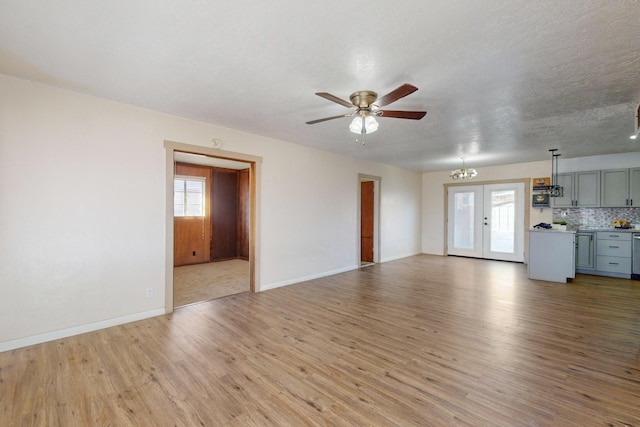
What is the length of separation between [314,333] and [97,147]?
322 cm

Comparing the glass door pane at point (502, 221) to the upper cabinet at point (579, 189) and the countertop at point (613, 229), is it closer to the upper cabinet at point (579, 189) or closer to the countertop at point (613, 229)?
the upper cabinet at point (579, 189)

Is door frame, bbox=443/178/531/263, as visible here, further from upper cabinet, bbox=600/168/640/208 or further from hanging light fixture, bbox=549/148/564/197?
upper cabinet, bbox=600/168/640/208

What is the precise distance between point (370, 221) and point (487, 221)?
11.2 ft

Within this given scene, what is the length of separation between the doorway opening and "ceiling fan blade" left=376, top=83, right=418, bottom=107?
181 inches

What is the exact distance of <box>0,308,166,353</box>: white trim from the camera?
8.97ft

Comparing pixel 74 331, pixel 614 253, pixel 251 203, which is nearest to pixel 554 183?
pixel 614 253

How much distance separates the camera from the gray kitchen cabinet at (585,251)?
6.11m

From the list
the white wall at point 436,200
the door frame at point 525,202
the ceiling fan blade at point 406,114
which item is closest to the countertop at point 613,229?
the door frame at point 525,202

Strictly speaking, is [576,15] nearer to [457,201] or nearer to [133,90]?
[133,90]

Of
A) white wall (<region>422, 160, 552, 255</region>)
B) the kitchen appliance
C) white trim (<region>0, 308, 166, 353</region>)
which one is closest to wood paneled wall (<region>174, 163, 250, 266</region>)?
white trim (<region>0, 308, 166, 353</region>)

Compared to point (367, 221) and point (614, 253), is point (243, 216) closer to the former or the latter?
point (367, 221)

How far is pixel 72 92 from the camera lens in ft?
10.0

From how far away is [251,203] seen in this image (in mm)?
4770

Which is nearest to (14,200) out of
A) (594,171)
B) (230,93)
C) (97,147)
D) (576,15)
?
(97,147)
